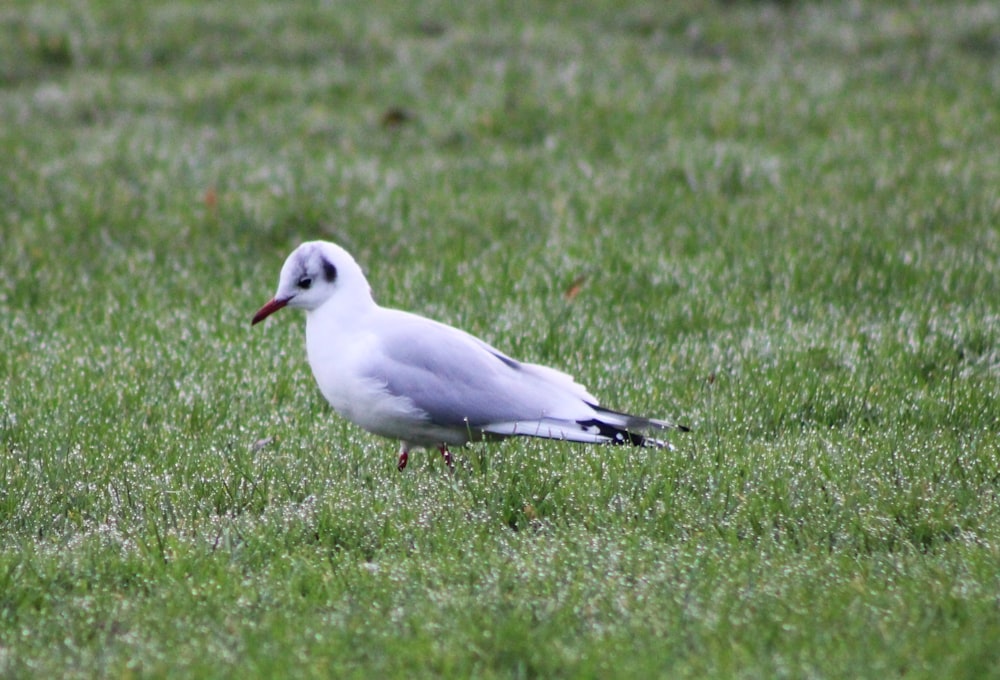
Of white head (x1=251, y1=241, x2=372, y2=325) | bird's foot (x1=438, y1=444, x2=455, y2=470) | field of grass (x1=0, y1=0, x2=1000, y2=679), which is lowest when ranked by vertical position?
bird's foot (x1=438, y1=444, x2=455, y2=470)

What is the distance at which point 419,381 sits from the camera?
4.30 metres

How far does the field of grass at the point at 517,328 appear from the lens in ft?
10.6

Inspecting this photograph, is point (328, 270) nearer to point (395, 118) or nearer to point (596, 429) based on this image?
point (596, 429)

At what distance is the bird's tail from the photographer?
4.21 metres

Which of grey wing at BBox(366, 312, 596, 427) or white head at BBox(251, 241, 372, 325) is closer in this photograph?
grey wing at BBox(366, 312, 596, 427)

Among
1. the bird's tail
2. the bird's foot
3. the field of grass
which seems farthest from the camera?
the bird's foot

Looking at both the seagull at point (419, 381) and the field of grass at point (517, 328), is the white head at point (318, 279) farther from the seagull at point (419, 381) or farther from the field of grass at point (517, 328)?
the field of grass at point (517, 328)

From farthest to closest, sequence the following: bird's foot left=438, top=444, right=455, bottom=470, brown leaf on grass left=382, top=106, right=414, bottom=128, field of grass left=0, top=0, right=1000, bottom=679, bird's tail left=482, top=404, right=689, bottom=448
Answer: brown leaf on grass left=382, top=106, right=414, bottom=128 → bird's foot left=438, top=444, right=455, bottom=470 → bird's tail left=482, top=404, right=689, bottom=448 → field of grass left=0, top=0, right=1000, bottom=679

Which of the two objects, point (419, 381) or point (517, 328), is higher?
point (419, 381)

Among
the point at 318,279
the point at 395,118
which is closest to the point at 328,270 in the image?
the point at 318,279

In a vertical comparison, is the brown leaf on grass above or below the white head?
below

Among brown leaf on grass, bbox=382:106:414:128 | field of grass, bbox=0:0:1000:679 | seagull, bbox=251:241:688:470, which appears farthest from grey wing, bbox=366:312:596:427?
brown leaf on grass, bbox=382:106:414:128

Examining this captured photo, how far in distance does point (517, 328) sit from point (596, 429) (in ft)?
6.00

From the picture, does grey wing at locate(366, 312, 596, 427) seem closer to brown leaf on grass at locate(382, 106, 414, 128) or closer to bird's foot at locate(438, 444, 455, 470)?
bird's foot at locate(438, 444, 455, 470)
